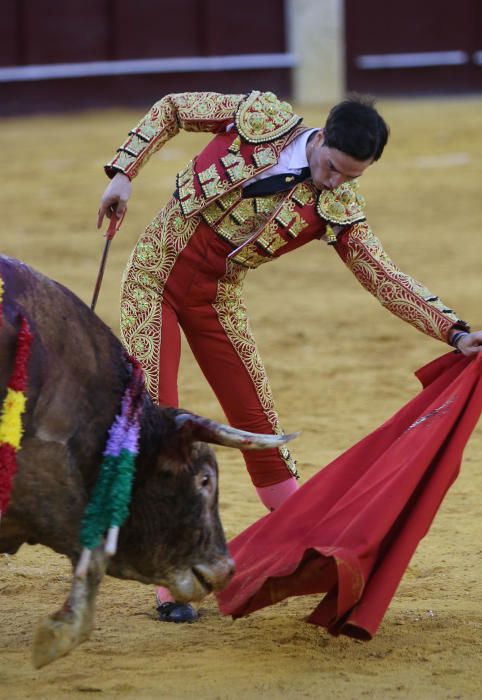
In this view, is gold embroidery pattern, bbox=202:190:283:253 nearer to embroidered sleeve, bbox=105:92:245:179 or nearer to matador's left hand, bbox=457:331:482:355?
embroidered sleeve, bbox=105:92:245:179

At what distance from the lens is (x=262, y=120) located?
11.5 ft

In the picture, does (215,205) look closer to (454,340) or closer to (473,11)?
(454,340)

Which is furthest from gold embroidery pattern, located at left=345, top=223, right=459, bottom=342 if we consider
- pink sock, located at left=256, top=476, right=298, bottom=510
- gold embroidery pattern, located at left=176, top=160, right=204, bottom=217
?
pink sock, located at left=256, top=476, right=298, bottom=510

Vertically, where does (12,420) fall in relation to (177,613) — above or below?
above

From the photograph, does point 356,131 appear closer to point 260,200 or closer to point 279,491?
point 260,200

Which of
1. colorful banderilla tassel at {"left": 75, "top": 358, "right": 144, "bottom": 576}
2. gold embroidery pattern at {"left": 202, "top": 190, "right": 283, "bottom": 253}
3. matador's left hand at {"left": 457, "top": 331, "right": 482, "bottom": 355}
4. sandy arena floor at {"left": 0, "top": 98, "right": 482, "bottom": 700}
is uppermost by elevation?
gold embroidery pattern at {"left": 202, "top": 190, "right": 283, "bottom": 253}

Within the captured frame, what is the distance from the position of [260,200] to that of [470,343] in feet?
2.26

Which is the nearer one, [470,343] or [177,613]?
[470,343]

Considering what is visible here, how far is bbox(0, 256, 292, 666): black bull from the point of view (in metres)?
2.93

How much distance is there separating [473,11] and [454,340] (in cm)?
1230

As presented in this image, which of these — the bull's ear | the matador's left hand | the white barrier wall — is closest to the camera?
the bull's ear

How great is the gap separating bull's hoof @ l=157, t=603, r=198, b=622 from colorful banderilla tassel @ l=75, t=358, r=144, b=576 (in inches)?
23.5

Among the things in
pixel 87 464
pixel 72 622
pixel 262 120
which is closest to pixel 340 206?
pixel 262 120

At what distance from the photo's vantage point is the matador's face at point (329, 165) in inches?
127
